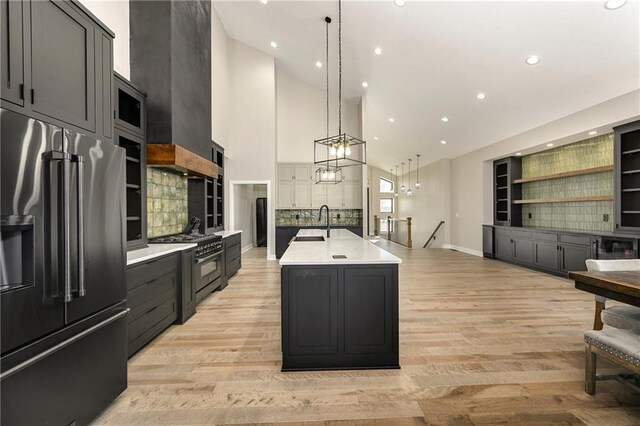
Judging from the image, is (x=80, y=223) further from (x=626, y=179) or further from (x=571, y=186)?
(x=571, y=186)

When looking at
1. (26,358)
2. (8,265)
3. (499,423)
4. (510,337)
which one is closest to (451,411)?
(499,423)

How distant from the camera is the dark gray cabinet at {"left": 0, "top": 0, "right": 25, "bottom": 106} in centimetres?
151

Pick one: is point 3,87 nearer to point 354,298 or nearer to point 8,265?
point 8,265

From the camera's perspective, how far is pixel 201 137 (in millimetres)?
4512

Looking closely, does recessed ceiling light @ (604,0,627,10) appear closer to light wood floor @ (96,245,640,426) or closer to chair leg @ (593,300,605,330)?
chair leg @ (593,300,605,330)

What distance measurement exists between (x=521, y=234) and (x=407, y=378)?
5.85m

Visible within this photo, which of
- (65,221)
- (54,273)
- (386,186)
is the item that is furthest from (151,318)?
(386,186)

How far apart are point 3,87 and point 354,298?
2.45 m

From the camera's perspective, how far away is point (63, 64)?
75.4 inches

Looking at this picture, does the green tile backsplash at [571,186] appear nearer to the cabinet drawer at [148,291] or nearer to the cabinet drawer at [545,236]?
the cabinet drawer at [545,236]

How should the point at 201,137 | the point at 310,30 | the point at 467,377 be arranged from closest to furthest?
the point at 467,377, the point at 201,137, the point at 310,30

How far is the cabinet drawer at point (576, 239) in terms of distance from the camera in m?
5.10

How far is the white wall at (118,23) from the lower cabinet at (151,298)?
88.4 inches

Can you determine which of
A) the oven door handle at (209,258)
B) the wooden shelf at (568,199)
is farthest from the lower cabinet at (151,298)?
the wooden shelf at (568,199)
